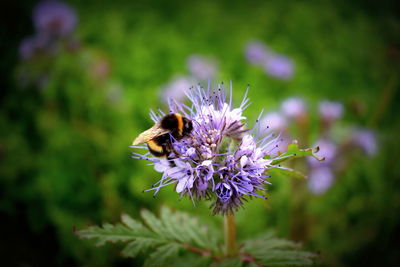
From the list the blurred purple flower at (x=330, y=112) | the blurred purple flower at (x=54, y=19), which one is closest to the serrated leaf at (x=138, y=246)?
the blurred purple flower at (x=330, y=112)

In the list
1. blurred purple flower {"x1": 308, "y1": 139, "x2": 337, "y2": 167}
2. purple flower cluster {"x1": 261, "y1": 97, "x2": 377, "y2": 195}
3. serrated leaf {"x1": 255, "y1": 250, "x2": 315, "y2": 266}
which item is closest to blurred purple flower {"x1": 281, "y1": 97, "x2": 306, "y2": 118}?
purple flower cluster {"x1": 261, "y1": 97, "x2": 377, "y2": 195}


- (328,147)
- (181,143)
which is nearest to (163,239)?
(181,143)

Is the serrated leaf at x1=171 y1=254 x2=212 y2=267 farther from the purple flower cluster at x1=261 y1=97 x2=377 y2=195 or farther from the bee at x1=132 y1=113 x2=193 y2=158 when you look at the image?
the purple flower cluster at x1=261 y1=97 x2=377 y2=195

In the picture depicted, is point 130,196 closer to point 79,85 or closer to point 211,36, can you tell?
point 79,85

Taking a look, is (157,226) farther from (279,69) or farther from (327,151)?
(279,69)

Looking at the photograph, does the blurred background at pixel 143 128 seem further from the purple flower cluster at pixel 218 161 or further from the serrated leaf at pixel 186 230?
the purple flower cluster at pixel 218 161

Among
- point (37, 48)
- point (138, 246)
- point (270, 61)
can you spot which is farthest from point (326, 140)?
point (37, 48)
